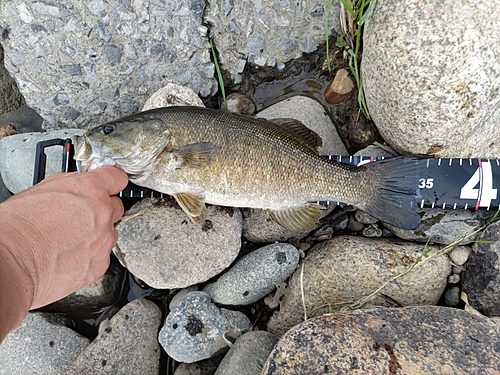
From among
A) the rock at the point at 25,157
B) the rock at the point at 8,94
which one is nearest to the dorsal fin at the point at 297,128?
the rock at the point at 25,157

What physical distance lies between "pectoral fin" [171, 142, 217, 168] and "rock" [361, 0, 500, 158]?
158cm

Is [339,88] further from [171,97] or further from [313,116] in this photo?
[171,97]

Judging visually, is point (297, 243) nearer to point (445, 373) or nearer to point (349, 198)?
point (349, 198)

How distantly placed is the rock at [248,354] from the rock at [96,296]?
1.32m

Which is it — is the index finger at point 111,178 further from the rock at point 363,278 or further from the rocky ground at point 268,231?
the rock at point 363,278

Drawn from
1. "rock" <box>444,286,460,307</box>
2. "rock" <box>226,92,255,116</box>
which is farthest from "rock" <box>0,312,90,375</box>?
"rock" <box>444,286,460,307</box>

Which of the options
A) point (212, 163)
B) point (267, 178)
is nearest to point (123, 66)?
point (212, 163)

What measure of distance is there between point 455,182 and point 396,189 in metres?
0.65

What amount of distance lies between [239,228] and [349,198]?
107cm

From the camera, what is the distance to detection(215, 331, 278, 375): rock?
3053mm

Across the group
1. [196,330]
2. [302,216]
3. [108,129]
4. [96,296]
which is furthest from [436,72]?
[96,296]

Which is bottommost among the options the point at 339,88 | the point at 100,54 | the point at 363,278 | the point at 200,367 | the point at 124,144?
the point at 200,367

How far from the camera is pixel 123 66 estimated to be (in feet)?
12.4

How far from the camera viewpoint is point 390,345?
255 centimetres
